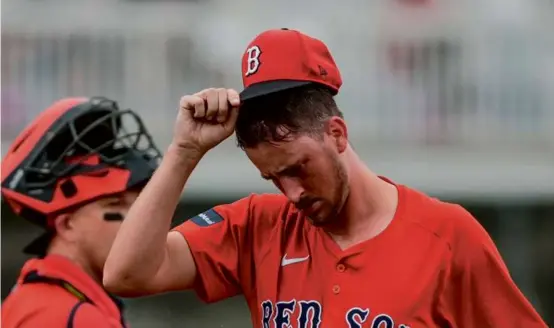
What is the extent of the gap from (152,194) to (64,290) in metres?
0.64

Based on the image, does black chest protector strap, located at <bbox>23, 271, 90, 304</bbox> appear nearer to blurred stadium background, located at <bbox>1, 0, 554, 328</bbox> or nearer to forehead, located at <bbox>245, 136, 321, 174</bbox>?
forehead, located at <bbox>245, 136, 321, 174</bbox>

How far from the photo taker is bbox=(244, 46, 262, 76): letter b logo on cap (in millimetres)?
2979

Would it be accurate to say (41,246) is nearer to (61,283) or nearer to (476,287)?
(61,283)

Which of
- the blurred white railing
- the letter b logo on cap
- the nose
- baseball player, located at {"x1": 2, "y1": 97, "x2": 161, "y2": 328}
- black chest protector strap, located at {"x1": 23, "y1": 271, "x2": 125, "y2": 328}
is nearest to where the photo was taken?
A: the nose

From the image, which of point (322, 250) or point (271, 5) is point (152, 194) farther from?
point (271, 5)

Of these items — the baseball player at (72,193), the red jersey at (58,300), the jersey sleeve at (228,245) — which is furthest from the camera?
the baseball player at (72,193)

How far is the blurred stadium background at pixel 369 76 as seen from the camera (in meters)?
9.31

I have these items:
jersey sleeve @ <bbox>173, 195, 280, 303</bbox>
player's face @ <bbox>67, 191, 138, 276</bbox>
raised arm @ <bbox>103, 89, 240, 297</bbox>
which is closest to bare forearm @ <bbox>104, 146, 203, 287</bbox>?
raised arm @ <bbox>103, 89, 240, 297</bbox>

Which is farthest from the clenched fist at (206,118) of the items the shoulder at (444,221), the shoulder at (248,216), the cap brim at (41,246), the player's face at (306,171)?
the cap brim at (41,246)

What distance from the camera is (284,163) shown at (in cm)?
287

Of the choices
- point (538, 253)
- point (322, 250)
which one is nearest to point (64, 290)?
point (322, 250)

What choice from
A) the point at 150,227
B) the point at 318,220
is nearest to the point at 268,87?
the point at 318,220

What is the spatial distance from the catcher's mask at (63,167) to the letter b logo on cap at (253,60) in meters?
0.84

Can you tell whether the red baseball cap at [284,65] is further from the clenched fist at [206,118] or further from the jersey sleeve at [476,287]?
the jersey sleeve at [476,287]
